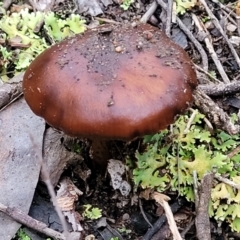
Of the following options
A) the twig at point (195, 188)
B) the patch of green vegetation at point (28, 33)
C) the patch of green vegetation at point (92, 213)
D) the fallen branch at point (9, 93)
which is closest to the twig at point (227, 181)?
the twig at point (195, 188)

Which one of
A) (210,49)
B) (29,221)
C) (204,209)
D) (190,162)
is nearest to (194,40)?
(210,49)

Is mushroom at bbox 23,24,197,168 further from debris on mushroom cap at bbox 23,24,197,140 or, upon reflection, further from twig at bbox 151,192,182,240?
twig at bbox 151,192,182,240

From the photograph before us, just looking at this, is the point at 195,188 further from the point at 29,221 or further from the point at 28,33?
the point at 28,33

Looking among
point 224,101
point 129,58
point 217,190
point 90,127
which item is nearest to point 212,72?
point 224,101

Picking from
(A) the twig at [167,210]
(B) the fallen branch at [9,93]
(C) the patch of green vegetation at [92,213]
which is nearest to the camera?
(A) the twig at [167,210]

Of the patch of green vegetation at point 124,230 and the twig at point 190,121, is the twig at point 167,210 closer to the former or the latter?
the patch of green vegetation at point 124,230

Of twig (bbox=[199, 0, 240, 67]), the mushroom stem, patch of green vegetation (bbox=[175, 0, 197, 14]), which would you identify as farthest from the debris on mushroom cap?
patch of green vegetation (bbox=[175, 0, 197, 14])

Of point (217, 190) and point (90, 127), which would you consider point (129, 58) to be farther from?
point (217, 190)
